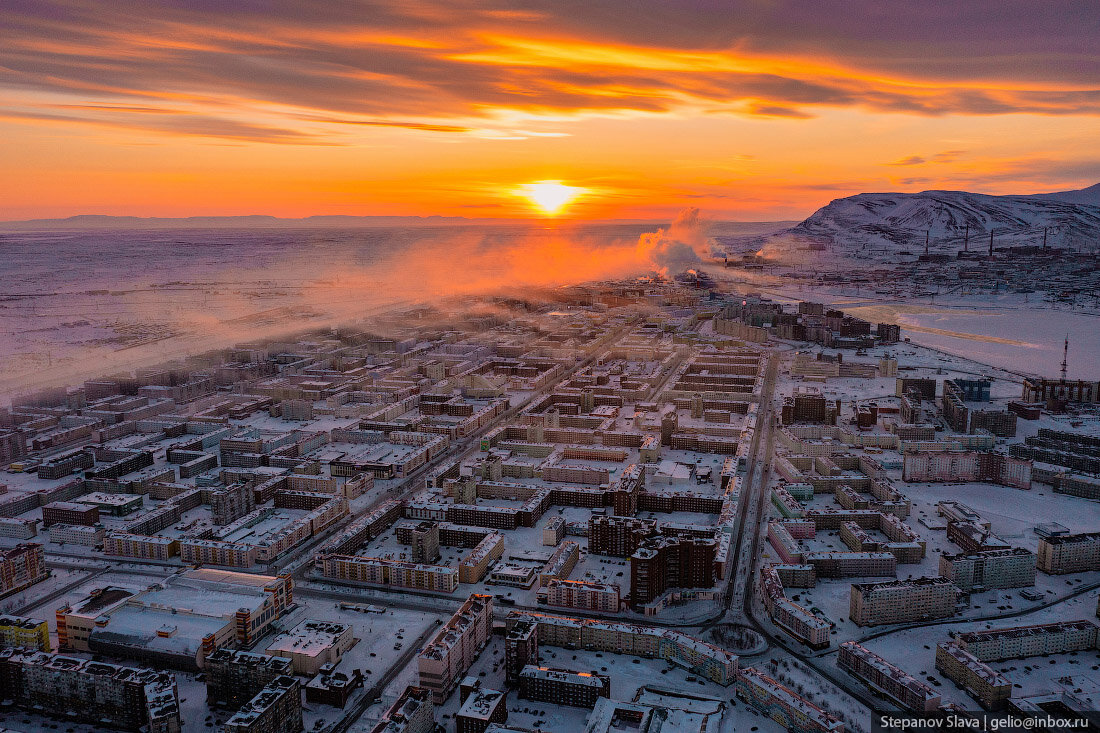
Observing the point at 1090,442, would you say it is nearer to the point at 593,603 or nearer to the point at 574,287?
the point at 593,603

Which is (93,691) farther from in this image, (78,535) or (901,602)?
(901,602)

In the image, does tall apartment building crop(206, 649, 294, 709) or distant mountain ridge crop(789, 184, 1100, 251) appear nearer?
tall apartment building crop(206, 649, 294, 709)

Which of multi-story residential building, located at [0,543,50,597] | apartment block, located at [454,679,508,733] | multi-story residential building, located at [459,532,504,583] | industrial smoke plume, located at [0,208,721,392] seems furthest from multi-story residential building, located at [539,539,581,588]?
industrial smoke plume, located at [0,208,721,392]

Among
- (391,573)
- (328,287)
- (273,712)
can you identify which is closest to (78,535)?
(391,573)

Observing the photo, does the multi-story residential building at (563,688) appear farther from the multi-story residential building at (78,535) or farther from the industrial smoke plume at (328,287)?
the industrial smoke plume at (328,287)

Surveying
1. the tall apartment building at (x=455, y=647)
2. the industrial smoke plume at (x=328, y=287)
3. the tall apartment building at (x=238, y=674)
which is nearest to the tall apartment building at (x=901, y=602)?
the tall apartment building at (x=455, y=647)

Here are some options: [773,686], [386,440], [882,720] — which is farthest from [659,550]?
[386,440]

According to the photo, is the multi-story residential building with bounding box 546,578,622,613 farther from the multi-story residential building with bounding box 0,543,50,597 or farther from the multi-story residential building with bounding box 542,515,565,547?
the multi-story residential building with bounding box 0,543,50,597
